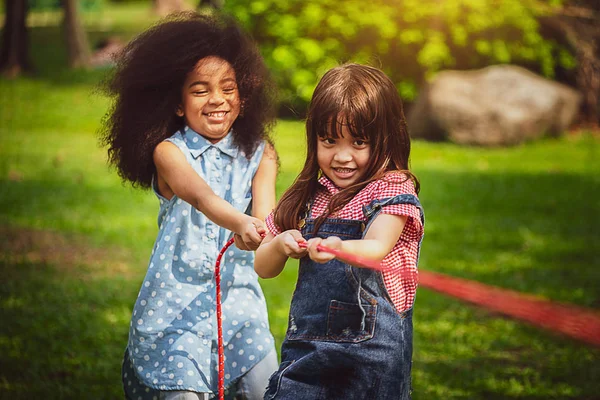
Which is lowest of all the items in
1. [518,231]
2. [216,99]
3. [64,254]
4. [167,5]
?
[64,254]

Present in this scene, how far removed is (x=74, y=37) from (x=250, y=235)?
16877 millimetres

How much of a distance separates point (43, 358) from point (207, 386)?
1.86 m

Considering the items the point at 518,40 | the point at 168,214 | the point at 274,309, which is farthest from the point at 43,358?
the point at 518,40

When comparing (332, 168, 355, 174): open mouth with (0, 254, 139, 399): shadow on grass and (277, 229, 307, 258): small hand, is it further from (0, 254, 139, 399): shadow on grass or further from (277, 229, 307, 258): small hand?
(0, 254, 139, 399): shadow on grass

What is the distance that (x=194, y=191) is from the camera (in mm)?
2758

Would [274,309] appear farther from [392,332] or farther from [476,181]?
[476,181]

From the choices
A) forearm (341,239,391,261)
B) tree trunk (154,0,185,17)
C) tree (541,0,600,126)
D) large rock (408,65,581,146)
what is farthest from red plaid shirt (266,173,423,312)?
tree trunk (154,0,185,17)

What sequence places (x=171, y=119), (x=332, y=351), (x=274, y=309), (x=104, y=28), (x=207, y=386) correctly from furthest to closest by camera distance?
1. (x=104, y=28)
2. (x=274, y=309)
3. (x=171, y=119)
4. (x=207, y=386)
5. (x=332, y=351)

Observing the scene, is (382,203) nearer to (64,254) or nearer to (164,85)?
(164,85)

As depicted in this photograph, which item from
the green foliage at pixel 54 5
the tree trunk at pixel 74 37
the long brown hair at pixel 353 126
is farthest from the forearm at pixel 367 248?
the green foliage at pixel 54 5

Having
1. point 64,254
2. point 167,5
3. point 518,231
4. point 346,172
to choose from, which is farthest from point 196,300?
point 167,5

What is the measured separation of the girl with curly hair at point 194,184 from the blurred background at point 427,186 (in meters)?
0.23

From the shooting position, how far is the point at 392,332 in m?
2.21

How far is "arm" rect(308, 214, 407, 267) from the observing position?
2.03 metres
